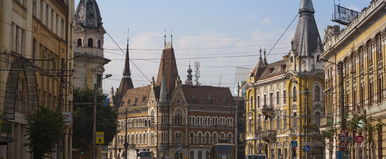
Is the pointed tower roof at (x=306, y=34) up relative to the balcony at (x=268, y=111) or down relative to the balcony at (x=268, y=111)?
up

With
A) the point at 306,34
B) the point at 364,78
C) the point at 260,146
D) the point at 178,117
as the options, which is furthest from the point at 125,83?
the point at 364,78

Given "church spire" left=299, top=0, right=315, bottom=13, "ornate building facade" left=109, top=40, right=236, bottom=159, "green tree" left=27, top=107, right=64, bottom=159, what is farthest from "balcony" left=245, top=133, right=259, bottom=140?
"green tree" left=27, top=107, right=64, bottom=159

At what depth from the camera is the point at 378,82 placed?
4775 cm

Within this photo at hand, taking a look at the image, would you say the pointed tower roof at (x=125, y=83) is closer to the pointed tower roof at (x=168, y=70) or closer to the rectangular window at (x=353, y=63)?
the pointed tower roof at (x=168, y=70)

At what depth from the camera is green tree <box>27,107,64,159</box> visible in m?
36.9

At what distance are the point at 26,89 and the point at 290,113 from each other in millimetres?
60575

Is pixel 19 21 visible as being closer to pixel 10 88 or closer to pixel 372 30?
pixel 10 88

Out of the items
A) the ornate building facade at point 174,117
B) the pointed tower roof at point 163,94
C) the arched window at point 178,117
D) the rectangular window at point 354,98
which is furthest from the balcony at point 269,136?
the pointed tower roof at point 163,94

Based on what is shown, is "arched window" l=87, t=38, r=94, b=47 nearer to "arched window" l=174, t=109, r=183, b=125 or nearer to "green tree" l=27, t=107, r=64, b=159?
"green tree" l=27, t=107, r=64, b=159

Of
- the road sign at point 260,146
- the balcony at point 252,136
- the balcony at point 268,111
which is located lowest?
the road sign at point 260,146

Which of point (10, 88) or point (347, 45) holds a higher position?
point (347, 45)

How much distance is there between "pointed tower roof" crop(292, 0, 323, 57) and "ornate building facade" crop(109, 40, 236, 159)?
167 ft

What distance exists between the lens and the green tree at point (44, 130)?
3691 cm

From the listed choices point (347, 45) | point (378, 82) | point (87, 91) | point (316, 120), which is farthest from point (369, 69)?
point (316, 120)
